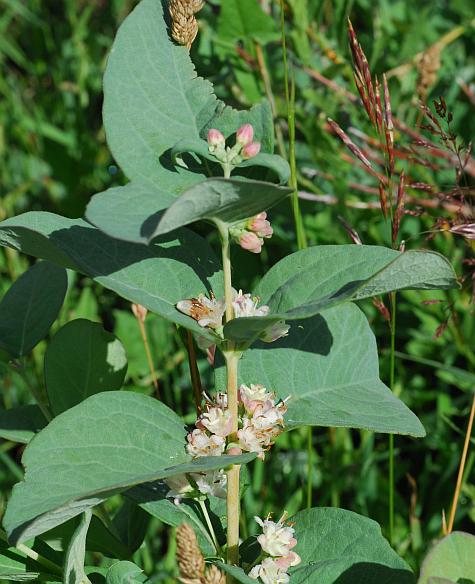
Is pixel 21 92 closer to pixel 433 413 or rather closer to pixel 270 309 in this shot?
pixel 433 413

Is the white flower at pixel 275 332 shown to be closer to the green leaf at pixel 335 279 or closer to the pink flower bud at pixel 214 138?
the green leaf at pixel 335 279

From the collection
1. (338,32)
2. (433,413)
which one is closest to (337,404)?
(433,413)

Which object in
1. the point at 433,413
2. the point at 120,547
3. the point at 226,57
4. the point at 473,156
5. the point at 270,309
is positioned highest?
the point at 226,57

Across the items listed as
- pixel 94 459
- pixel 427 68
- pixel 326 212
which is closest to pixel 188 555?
pixel 94 459

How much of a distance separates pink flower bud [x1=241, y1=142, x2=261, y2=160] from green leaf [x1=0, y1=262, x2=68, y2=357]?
1.61ft

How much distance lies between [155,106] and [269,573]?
1.86 feet

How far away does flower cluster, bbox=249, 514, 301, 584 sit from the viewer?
1.02 m

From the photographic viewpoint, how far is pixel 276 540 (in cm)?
104

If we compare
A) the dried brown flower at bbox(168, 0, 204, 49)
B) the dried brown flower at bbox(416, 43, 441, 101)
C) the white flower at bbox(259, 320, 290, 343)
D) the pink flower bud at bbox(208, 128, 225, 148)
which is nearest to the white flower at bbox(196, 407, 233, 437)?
the white flower at bbox(259, 320, 290, 343)

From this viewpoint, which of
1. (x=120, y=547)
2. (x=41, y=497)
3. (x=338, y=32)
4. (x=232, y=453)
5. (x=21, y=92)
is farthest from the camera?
(x=21, y=92)

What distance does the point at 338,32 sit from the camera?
2445 mm

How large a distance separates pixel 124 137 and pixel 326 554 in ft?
1.85

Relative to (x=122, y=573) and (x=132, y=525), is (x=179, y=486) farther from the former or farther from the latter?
(x=132, y=525)

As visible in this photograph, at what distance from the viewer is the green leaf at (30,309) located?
1.32m
